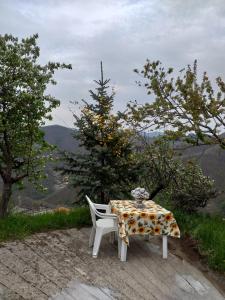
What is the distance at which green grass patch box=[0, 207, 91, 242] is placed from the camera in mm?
9031

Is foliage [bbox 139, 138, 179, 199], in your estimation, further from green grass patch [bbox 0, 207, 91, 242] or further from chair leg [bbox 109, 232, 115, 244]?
chair leg [bbox 109, 232, 115, 244]

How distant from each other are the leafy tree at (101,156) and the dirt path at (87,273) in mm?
2778

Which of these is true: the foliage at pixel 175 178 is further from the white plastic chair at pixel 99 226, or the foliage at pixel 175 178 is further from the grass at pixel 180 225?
the white plastic chair at pixel 99 226

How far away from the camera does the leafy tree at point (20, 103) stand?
10.7m

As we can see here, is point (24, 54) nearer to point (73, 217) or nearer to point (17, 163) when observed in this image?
point (17, 163)

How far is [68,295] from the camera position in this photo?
22.6 ft

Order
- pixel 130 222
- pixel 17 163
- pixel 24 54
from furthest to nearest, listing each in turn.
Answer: pixel 17 163 → pixel 24 54 → pixel 130 222

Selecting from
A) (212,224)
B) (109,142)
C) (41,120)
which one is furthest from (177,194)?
(41,120)

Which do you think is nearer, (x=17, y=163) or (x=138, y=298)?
(x=138, y=298)

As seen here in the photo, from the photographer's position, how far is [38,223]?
995 centimetres

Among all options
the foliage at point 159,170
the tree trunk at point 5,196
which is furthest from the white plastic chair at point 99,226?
the foliage at point 159,170

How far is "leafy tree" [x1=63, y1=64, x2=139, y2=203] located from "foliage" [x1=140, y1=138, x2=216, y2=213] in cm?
70

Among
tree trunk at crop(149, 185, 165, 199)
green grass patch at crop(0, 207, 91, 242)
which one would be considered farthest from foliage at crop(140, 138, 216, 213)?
green grass patch at crop(0, 207, 91, 242)

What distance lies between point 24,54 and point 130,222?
5.69 m
